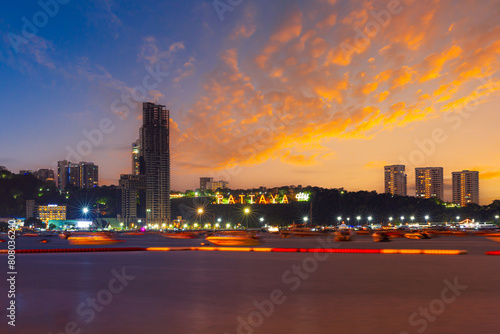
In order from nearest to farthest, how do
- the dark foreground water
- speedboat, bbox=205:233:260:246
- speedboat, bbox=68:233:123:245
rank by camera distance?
the dark foreground water < speedboat, bbox=205:233:260:246 < speedboat, bbox=68:233:123:245

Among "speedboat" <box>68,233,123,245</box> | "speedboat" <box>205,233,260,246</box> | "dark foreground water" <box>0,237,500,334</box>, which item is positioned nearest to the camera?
"dark foreground water" <box>0,237,500,334</box>

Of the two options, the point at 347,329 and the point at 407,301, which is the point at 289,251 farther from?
the point at 347,329

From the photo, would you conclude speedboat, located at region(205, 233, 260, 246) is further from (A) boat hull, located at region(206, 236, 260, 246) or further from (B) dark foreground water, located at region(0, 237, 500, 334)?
(B) dark foreground water, located at region(0, 237, 500, 334)

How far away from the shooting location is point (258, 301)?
1748 centimetres

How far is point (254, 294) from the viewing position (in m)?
19.2

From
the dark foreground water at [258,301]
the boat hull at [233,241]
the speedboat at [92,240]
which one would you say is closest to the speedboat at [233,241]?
the boat hull at [233,241]

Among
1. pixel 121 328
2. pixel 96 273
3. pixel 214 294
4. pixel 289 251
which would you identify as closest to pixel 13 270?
pixel 96 273

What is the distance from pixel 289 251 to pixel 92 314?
35.6 metres

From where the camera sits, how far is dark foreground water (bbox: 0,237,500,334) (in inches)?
524

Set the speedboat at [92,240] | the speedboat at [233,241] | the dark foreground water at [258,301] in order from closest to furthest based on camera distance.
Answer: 1. the dark foreground water at [258,301]
2. the speedboat at [233,241]
3. the speedboat at [92,240]

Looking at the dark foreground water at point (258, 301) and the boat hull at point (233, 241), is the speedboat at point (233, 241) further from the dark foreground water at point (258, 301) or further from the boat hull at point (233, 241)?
the dark foreground water at point (258, 301)

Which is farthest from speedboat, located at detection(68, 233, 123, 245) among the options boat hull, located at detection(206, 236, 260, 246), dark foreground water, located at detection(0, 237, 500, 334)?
dark foreground water, located at detection(0, 237, 500, 334)

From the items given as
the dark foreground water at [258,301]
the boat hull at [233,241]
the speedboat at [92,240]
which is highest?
the dark foreground water at [258,301]

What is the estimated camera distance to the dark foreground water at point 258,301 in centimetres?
1331
